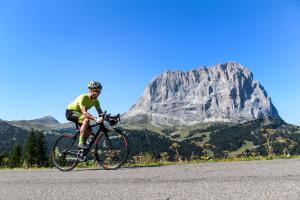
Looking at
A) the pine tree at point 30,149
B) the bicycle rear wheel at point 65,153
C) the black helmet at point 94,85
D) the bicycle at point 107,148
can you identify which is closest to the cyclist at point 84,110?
the black helmet at point 94,85

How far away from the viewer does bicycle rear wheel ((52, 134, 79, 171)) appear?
13.8 metres

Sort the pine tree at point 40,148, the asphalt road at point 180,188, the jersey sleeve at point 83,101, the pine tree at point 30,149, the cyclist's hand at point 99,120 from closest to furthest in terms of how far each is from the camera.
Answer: the asphalt road at point 180,188
the cyclist's hand at point 99,120
the jersey sleeve at point 83,101
the pine tree at point 30,149
the pine tree at point 40,148

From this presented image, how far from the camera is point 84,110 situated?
43.8ft

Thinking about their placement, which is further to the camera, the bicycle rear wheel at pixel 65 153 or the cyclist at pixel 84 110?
the bicycle rear wheel at pixel 65 153

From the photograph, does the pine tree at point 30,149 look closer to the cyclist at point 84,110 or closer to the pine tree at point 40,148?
the pine tree at point 40,148

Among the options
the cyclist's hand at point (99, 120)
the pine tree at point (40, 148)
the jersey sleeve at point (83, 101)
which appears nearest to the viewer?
the cyclist's hand at point (99, 120)

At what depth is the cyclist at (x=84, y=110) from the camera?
13.3 m

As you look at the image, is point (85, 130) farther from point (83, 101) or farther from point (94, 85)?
point (94, 85)

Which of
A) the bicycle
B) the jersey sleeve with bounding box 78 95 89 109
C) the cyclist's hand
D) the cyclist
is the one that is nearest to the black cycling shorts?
the cyclist

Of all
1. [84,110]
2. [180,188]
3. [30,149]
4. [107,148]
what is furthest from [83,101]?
[30,149]

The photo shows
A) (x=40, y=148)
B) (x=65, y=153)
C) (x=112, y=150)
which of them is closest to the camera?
(x=112, y=150)

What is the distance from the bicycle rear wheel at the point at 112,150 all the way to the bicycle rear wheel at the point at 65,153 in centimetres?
103

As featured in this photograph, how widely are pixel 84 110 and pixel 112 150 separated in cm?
172

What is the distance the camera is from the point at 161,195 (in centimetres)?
664
